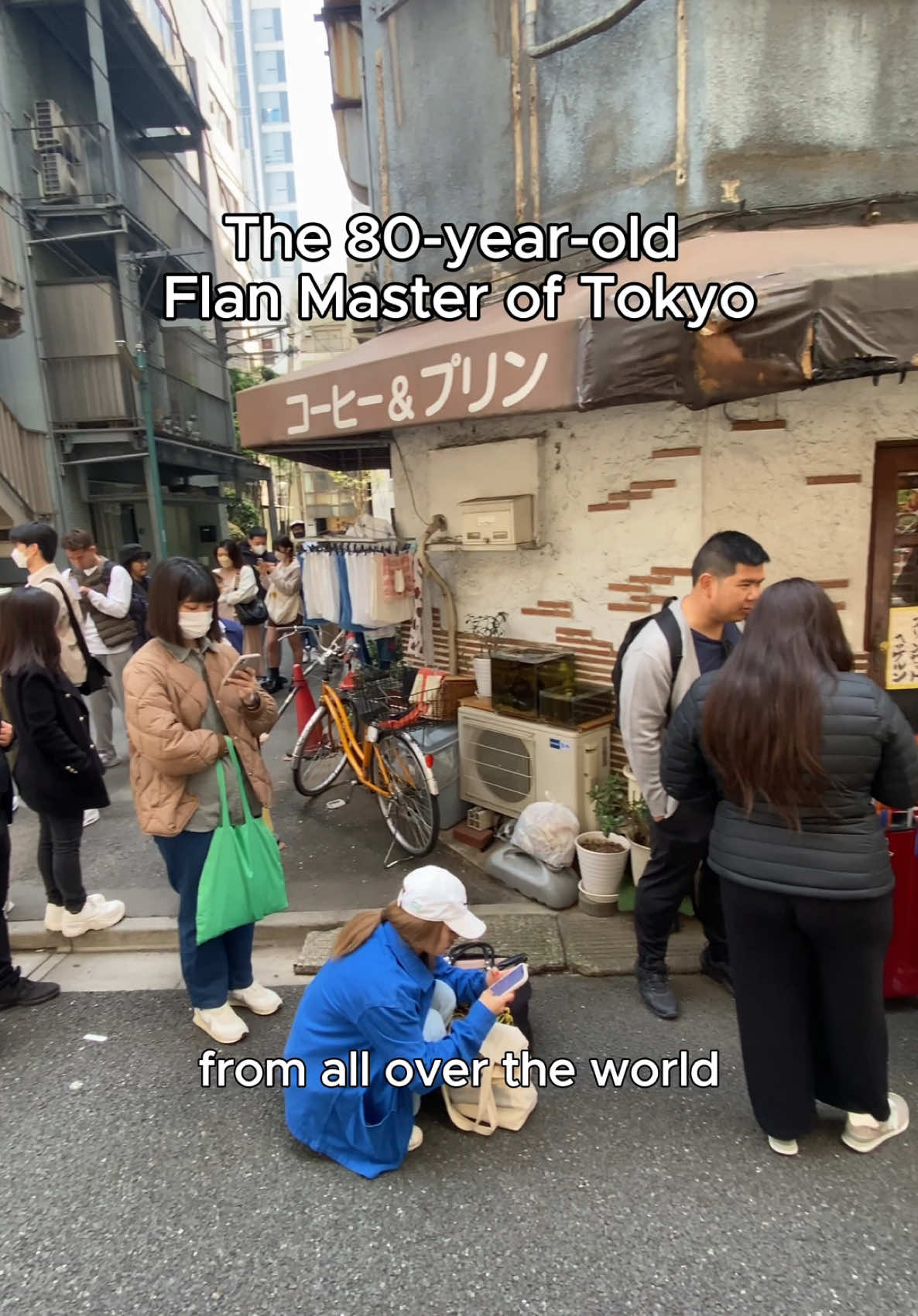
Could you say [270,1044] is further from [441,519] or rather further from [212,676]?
[441,519]

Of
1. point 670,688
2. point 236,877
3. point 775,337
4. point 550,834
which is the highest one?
point 775,337

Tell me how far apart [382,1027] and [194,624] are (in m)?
1.76

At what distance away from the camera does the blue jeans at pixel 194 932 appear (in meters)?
3.30

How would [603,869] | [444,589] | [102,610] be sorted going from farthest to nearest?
[102,610] → [444,589] → [603,869]

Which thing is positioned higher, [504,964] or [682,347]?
[682,347]

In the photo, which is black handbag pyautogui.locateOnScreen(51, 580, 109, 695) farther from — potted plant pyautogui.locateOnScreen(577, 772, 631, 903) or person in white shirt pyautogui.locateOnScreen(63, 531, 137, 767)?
potted plant pyautogui.locateOnScreen(577, 772, 631, 903)

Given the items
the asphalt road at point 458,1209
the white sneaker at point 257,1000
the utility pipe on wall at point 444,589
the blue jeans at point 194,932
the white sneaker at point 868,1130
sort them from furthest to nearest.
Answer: the utility pipe on wall at point 444,589 < the white sneaker at point 257,1000 < the blue jeans at point 194,932 < the white sneaker at point 868,1130 < the asphalt road at point 458,1209

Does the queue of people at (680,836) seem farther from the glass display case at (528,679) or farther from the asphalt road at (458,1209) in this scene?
the glass display case at (528,679)

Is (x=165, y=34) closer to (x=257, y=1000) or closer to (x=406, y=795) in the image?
(x=406, y=795)

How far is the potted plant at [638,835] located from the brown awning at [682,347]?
2116 mm

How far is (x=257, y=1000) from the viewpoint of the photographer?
3580mm

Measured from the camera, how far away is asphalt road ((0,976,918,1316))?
2227 mm

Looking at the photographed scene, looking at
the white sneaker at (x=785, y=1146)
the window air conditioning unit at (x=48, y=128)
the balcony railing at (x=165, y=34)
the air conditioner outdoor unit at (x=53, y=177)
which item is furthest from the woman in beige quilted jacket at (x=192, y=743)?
the balcony railing at (x=165, y=34)

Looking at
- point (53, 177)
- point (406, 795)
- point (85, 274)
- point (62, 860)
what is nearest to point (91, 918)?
point (62, 860)
